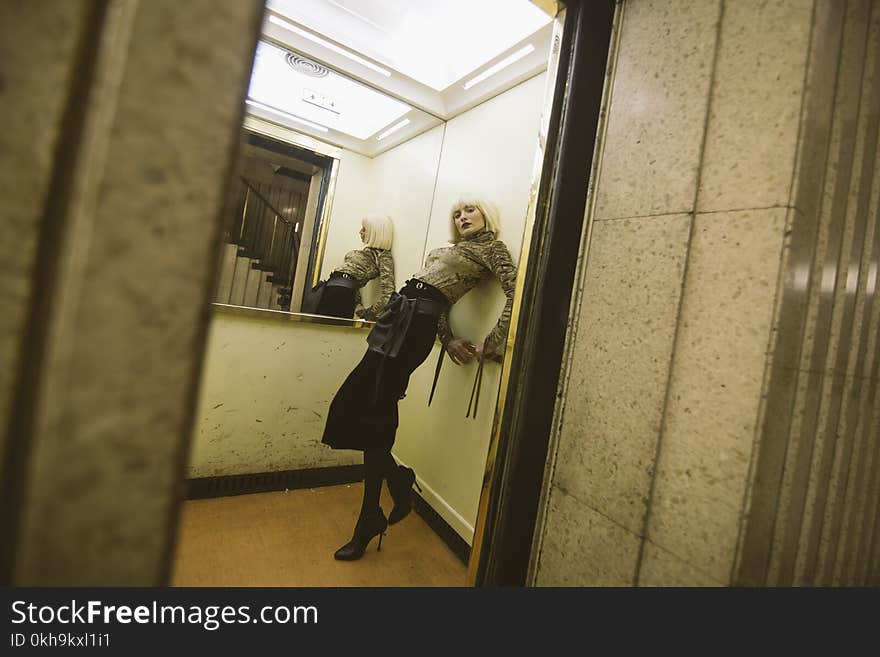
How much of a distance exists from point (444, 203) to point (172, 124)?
249cm

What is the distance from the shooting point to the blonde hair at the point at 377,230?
9.27 feet

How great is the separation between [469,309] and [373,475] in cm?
110

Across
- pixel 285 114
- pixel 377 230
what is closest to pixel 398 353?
pixel 377 230

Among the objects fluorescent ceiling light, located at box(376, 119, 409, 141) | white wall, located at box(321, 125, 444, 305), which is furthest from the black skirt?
fluorescent ceiling light, located at box(376, 119, 409, 141)

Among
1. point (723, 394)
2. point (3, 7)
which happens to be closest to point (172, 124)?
point (3, 7)

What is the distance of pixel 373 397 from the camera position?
200cm

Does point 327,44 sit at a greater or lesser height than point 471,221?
greater

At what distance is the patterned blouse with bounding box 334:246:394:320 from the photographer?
276 cm

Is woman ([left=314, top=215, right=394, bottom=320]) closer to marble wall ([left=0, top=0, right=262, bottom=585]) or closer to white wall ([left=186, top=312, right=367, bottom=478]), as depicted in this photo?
white wall ([left=186, top=312, right=367, bottom=478])

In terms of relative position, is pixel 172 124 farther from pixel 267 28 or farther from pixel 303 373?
pixel 267 28

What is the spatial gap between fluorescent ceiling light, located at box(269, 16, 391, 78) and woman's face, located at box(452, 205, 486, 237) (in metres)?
1.21

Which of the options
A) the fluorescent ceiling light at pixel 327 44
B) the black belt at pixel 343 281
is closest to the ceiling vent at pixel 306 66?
the fluorescent ceiling light at pixel 327 44

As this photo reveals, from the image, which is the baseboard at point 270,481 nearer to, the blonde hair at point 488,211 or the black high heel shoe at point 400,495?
the black high heel shoe at point 400,495

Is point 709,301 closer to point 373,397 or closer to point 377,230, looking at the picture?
point 373,397
